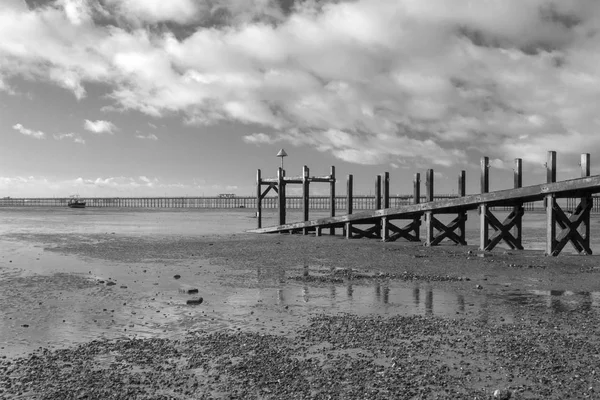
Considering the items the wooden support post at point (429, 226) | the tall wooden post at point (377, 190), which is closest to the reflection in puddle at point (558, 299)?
the wooden support post at point (429, 226)

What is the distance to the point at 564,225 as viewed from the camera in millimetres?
16953

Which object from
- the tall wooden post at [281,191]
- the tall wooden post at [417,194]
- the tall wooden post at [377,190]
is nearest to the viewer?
the tall wooden post at [417,194]

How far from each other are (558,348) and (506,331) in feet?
3.09

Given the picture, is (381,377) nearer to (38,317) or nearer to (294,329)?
(294,329)

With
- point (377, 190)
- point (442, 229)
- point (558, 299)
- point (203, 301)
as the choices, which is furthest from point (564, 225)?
point (203, 301)

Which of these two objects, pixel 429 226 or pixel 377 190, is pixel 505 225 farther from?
pixel 377 190

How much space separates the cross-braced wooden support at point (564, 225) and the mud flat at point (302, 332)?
1.73 metres

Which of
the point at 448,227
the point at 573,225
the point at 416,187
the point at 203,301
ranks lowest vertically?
the point at 203,301

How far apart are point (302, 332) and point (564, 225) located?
13.4m

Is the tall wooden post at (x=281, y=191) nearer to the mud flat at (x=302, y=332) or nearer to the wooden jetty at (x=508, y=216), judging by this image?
the wooden jetty at (x=508, y=216)

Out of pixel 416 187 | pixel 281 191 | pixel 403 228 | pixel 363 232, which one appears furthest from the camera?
pixel 281 191

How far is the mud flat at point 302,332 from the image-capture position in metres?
5.09

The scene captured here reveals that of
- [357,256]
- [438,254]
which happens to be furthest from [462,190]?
[357,256]

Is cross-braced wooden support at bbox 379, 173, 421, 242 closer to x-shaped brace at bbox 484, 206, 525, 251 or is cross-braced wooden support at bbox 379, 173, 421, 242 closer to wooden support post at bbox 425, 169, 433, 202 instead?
wooden support post at bbox 425, 169, 433, 202
